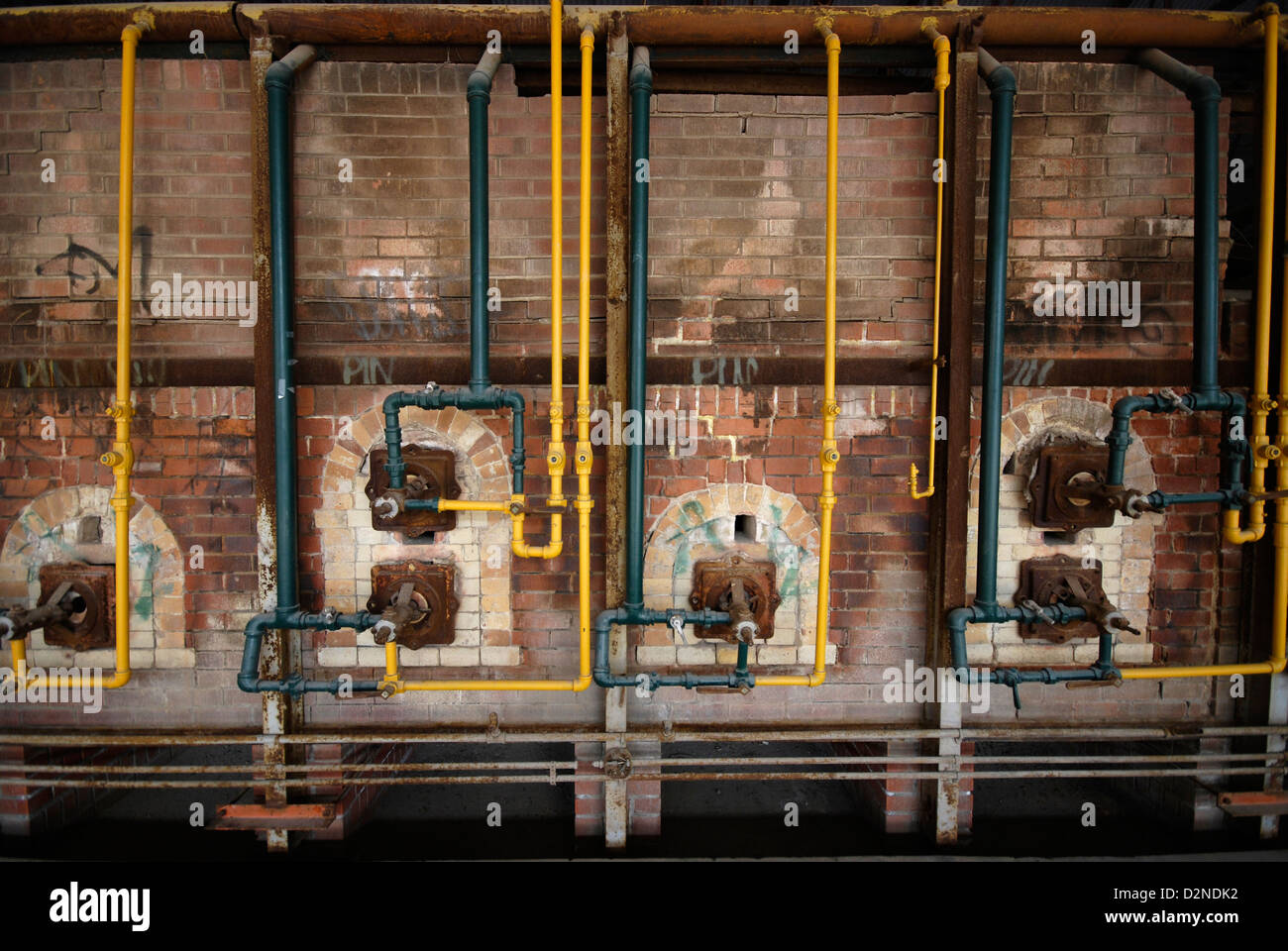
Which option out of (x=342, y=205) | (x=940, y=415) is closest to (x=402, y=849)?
(x=342, y=205)

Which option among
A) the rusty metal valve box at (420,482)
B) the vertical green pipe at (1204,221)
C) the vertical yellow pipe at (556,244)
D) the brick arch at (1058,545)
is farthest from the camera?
the brick arch at (1058,545)

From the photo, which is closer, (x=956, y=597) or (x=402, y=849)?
(x=956, y=597)

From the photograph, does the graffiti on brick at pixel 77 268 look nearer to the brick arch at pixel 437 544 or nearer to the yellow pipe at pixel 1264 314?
the brick arch at pixel 437 544

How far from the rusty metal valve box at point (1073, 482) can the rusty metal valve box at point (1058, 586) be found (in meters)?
0.20

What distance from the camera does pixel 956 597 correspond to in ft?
8.56

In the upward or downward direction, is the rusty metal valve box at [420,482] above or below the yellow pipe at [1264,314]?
below

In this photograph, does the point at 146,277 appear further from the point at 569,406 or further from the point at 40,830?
the point at 40,830

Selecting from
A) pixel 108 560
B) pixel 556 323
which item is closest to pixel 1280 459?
pixel 556 323

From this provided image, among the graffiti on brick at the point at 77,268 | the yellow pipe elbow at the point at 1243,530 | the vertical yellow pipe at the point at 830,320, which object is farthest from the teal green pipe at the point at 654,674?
the graffiti on brick at the point at 77,268

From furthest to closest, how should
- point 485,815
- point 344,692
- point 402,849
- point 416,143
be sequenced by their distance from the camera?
point 485,815 < point 402,849 < point 416,143 < point 344,692

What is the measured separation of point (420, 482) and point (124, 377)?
1.25 m

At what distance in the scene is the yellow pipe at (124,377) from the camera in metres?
2.40

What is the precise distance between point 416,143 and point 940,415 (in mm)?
2545

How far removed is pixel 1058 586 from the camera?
2.63 m
